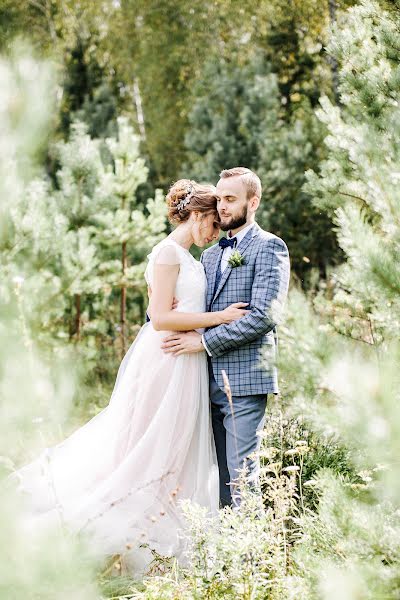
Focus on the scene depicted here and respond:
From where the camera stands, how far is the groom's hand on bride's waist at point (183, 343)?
3336 mm

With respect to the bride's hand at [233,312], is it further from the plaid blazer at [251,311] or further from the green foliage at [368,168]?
the green foliage at [368,168]

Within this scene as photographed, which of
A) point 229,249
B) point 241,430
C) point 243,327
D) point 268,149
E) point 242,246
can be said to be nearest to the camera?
point 243,327

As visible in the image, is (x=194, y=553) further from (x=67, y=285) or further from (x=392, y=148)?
(x=67, y=285)

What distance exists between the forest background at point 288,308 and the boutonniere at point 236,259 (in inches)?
20.9

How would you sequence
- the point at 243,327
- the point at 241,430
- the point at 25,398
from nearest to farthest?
1. the point at 25,398
2. the point at 243,327
3. the point at 241,430

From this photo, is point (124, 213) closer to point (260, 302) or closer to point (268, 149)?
point (260, 302)

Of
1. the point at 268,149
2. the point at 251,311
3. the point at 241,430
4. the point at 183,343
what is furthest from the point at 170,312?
the point at 268,149

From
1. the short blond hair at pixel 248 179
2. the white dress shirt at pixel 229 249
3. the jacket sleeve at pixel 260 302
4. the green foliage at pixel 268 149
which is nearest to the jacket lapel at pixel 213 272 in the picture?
the white dress shirt at pixel 229 249

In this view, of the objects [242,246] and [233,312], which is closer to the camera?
[233,312]

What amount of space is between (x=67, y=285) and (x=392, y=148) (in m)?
3.80

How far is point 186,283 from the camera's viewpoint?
134 inches

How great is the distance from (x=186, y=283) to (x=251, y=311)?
0.45 meters

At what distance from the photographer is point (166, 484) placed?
337cm

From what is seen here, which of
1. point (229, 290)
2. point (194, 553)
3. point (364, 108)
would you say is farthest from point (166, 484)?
point (364, 108)
